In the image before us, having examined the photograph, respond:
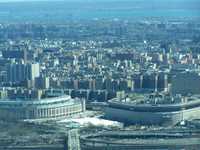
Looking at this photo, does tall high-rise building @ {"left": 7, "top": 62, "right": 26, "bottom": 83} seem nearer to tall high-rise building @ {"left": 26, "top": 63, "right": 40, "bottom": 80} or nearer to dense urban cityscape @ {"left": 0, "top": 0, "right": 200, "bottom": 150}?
dense urban cityscape @ {"left": 0, "top": 0, "right": 200, "bottom": 150}

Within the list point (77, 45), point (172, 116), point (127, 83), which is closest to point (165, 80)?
point (127, 83)

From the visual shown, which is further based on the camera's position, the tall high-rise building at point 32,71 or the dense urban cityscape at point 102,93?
the tall high-rise building at point 32,71

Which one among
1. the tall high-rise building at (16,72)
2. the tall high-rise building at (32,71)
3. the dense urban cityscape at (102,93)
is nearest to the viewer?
the dense urban cityscape at (102,93)

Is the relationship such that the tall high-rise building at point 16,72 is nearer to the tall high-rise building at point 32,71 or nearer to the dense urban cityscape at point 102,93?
the dense urban cityscape at point 102,93

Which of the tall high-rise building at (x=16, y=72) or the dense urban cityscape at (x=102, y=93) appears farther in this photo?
the tall high-rise building at (x=16, y=72)

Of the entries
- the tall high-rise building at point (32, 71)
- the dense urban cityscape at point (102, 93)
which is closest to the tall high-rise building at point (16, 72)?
the dense urban cityscape at point (102, 93)

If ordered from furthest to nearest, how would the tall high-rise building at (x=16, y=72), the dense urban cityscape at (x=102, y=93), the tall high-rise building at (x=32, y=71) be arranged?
the tall high-rise building at (x=16, y=72) → the tall high-rise building at (x=32, y=71) → the dense urban cityscape at (x=102, y=93)

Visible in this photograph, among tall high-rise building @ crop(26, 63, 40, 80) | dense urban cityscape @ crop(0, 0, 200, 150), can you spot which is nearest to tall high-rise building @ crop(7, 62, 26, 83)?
dense urban cityscape @ crop(0, 0, 200, 150)

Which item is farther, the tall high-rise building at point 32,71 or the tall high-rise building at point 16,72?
the tall high-rise building at point 16,72
